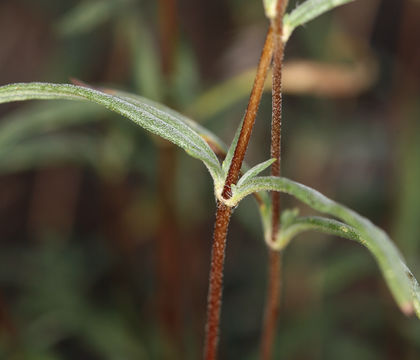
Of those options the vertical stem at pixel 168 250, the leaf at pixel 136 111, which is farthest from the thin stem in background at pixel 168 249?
the leaf at pixel 136 111

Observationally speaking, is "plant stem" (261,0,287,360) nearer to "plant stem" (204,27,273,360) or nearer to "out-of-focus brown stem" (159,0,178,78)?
"plant stem" (204,27,273,360)

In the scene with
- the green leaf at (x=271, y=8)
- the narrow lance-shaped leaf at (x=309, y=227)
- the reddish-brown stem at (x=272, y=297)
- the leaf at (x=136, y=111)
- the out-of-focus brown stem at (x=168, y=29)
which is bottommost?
the reddish-brown stem at (x=272, y=297)

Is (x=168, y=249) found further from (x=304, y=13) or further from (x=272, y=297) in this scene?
(x=304, y=13)

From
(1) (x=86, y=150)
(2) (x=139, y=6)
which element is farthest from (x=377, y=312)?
(2) (x=139, y=6)

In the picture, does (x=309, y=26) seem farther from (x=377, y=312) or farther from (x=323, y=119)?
(x=377, y=312)

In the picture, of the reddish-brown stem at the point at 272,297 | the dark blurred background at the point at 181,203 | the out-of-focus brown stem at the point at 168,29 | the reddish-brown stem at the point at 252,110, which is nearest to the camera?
the reddish-brown stem at the point at 252,110

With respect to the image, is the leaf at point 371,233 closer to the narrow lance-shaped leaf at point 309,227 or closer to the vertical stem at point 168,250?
the narrow lance-shaped leaf at point 309,227
